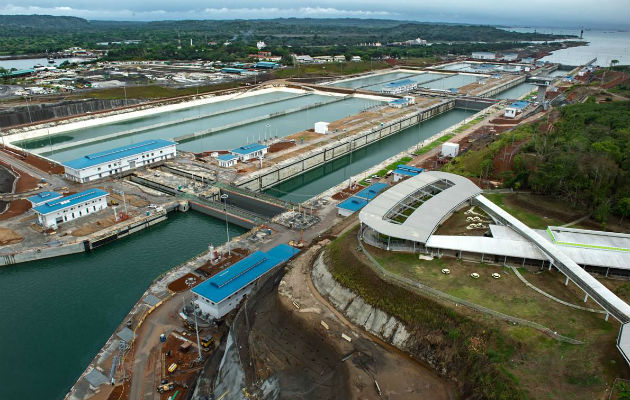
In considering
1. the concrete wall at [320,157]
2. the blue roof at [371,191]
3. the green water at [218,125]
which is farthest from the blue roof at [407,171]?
the green water at [218,125]

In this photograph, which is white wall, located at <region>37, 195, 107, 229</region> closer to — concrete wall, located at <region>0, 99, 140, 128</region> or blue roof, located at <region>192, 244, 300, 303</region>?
blue roof, located at <region>192, 244, 300, 303</region>

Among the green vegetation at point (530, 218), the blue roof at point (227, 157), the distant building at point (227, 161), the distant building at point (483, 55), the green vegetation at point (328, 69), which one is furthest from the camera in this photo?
the distant building at point (483, 55)

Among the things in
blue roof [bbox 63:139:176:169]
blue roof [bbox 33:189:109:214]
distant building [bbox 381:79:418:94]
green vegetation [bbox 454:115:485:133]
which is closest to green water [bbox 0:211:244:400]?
blue roof [bbox 33:189:109:214]

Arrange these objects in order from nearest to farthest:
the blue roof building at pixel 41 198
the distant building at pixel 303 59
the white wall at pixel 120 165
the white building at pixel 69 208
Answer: the white building at pixel 69 208 → the blue roof building at pixel 41 198 → the white wall at pixel 120 165 → the distant building at pixel 303 59

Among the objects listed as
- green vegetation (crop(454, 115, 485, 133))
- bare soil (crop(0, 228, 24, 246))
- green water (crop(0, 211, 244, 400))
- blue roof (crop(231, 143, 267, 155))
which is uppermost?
blue roof (crop(231, 143, 267, 155))

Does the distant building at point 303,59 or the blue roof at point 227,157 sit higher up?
the distant building at point 303,59

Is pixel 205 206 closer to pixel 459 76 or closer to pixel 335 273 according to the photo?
pixel 335 273

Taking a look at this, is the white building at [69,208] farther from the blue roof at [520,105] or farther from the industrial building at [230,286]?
the blue roof at [520,105]
